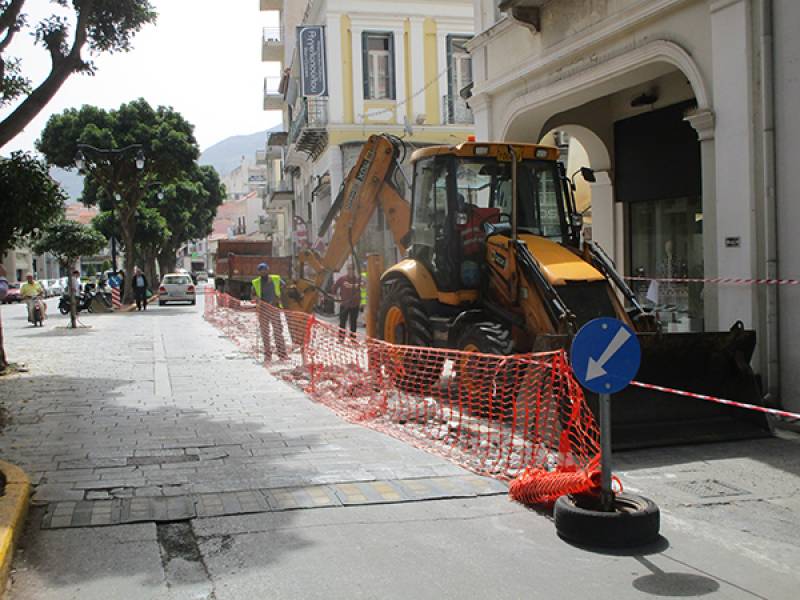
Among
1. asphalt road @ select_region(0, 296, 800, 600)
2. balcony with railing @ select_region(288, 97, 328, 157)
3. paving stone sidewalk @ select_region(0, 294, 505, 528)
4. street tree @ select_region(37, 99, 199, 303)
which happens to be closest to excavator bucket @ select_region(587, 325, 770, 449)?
asphalt road @ select_region(0, 296, 800, 600)

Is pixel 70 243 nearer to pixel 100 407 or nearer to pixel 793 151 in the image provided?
pixel 100 407

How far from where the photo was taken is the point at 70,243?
93.2 feet

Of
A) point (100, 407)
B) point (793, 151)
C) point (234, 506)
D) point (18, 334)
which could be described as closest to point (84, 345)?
point (18, 334)

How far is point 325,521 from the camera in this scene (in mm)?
5488

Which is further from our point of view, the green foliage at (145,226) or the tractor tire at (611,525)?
the green foliage at (145,226)

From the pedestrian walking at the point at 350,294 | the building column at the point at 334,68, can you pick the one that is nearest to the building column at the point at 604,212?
the pedestrian walking at the point at 350,294

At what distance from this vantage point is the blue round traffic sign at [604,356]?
16.9ft

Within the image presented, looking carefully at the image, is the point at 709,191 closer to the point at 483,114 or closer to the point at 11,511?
the point at 483,114

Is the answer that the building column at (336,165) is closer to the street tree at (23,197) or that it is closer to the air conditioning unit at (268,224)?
the street tree at (23,197)

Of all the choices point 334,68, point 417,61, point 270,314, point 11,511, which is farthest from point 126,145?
point 11,511

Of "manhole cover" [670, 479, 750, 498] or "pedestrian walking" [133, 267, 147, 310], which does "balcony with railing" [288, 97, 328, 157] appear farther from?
"manhole cover" [670, 479, 750, 498]

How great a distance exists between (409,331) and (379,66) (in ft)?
69.1

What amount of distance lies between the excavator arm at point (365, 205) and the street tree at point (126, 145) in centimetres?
2455

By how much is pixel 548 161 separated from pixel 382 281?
282 centimetres
